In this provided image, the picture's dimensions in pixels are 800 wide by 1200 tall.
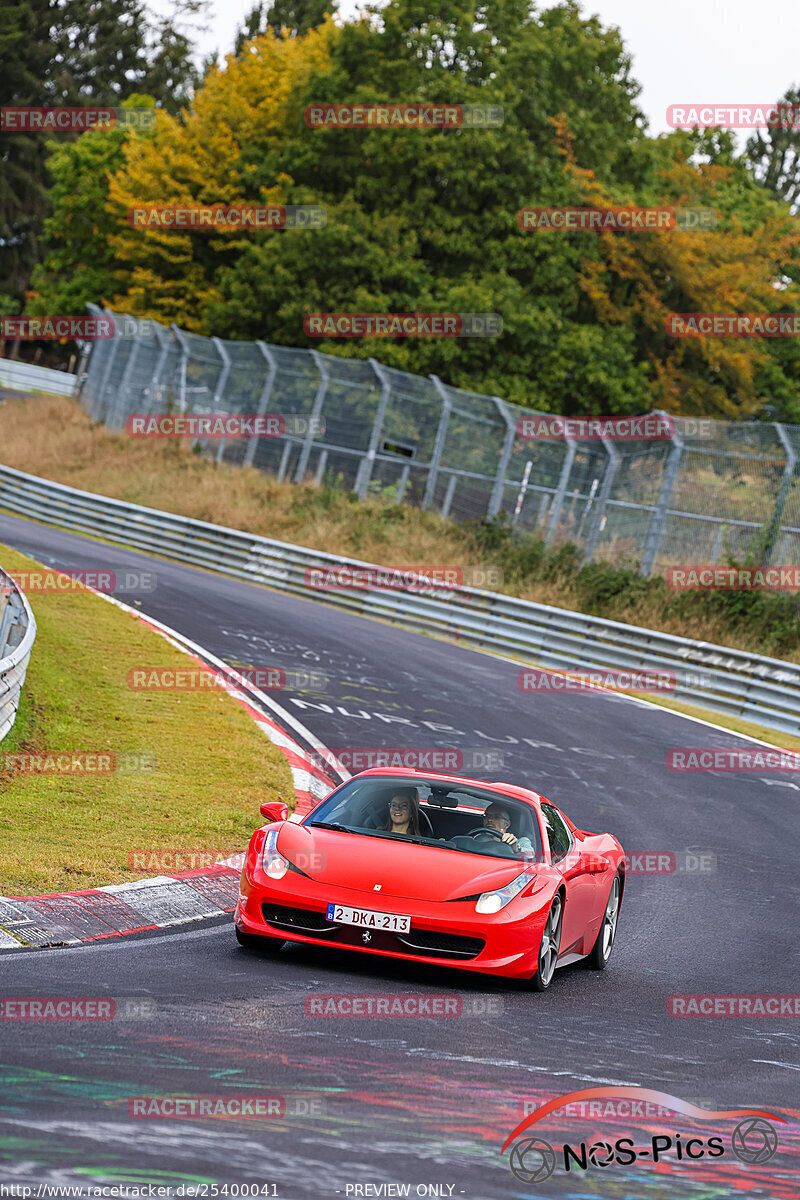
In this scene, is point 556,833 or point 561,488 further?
point 561,488

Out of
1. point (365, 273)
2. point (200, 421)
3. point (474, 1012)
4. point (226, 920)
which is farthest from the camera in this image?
point (365, 273)

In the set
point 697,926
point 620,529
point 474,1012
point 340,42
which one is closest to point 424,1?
point 340,42

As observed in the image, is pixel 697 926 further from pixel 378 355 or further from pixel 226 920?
pixel 378 355

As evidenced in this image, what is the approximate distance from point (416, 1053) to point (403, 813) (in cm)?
281

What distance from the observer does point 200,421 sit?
123ft

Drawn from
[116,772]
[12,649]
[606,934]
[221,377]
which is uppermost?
[221,377]

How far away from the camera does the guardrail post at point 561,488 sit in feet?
92.6

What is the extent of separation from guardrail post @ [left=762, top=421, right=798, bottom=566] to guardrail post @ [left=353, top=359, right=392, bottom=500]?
9929 millimetres

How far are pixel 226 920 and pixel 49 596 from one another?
13461 mm

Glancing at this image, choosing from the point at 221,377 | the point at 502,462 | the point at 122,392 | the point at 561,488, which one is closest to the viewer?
the point at 561,488

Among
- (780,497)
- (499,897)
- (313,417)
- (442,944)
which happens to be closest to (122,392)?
(313,417)

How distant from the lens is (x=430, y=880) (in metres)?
7.97

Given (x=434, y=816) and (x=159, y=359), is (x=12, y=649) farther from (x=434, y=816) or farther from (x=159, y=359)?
(x=159, y=359)

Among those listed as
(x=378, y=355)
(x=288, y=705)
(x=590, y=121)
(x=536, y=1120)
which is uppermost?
(x=590, y=121)
